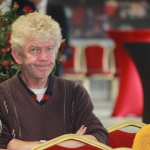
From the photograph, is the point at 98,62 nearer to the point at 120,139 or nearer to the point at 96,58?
the point at 96,58

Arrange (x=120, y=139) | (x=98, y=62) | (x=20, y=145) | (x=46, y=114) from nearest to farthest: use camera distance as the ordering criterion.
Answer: (x=20, y=145) < (x=46, y=114) < (x=120, y=139) < (x=98, y=62)

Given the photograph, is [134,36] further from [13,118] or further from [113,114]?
[13,118]

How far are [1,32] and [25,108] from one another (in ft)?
2.91

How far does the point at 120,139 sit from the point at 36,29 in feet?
2.05

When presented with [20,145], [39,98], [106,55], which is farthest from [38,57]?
[106,55]

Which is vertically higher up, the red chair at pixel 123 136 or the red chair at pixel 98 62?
the red chair at pixel 123 136

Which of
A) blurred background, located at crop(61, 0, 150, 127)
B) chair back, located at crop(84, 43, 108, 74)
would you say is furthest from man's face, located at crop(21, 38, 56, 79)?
chair back, located at crop(84, 43, 108, 74)

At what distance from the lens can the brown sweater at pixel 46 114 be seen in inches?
107

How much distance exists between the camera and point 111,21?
14.3 metres

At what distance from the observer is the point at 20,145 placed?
2613 millimetres

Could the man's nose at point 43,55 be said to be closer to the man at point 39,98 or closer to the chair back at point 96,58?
the man at point 39,98

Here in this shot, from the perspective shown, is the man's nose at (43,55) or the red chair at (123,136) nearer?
the man's nose at (43,55)

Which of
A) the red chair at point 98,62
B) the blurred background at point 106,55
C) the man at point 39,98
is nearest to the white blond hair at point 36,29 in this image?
the man at point 39,98

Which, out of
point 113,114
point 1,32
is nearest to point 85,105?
point 1,32
